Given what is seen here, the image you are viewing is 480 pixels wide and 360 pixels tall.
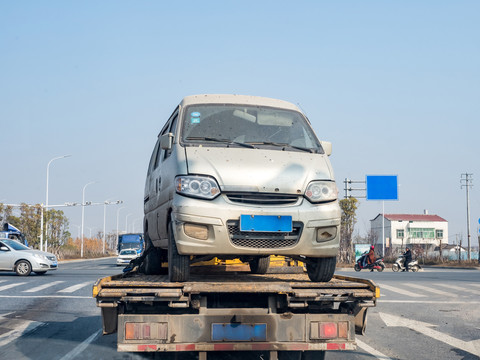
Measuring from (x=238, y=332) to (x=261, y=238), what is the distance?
33.0 inches

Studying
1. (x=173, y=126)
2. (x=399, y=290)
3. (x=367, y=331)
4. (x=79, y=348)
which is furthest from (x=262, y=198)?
(x=399, y=290)

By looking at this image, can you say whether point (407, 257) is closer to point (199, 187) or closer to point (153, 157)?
point (153, 157)

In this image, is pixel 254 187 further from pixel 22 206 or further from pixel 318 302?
pixel 22 206

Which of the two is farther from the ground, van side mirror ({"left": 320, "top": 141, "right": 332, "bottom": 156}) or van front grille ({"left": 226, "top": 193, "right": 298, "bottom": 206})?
van side mirror ({"left": 320, "top": 141, "right": 332, "bottom": 156})

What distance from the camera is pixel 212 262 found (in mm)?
6777

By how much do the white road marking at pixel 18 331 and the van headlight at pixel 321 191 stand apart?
4505mm

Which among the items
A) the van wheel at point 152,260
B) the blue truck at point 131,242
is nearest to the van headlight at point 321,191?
the van wheel at point 152,260

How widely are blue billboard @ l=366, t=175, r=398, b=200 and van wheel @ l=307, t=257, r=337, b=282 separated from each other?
2914 centimetres

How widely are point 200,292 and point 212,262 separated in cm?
185

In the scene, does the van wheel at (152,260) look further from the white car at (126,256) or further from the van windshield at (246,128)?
the white car at (126,256)

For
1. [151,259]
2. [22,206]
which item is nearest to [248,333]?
[151,259]

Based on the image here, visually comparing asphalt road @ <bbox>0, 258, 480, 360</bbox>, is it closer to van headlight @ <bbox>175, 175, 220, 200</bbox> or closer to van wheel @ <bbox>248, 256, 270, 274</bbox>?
van wheel @ <bbox>248, 256, 270, 274</bbox>

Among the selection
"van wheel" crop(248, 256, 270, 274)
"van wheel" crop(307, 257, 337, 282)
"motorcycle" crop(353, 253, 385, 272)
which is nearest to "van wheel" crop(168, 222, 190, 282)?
"van wheel" crop(307, 257, 337, 282)

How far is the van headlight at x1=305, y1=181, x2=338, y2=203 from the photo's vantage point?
5.46 meters
